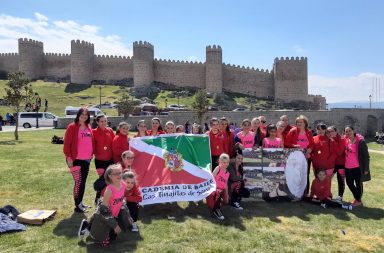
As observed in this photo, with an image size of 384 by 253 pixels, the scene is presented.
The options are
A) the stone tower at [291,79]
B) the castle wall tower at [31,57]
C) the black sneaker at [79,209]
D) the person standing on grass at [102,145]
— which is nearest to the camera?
the black sneaker at [79,209]

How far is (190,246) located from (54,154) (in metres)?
9.97

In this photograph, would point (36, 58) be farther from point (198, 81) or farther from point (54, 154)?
point (54, 154)

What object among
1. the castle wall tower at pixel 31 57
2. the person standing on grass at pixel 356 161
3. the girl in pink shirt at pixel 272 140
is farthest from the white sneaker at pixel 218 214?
the castle wall tower at pixel 31 57

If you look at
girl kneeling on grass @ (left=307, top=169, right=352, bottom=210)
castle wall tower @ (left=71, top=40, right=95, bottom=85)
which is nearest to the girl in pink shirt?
girl kneeling on grass @ (left=307, top=169, right=352, bottom=210)

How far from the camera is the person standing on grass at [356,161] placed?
738 cm

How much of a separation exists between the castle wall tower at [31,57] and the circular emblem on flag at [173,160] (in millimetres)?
66616

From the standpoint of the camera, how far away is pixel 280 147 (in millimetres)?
7453

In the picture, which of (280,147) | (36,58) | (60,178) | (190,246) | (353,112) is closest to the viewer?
(190,246)

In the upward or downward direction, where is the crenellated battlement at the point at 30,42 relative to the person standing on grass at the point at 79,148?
upward

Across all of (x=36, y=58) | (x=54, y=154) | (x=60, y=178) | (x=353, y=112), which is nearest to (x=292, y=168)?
(x=60, y=178)

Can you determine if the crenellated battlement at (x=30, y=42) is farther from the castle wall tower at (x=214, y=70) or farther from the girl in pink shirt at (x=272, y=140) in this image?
the girl in pink shirt at (x=272, y=140)

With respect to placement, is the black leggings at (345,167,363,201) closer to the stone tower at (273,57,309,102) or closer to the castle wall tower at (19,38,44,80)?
the stone tower at (273,57,309,102)

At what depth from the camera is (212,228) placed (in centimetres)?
578

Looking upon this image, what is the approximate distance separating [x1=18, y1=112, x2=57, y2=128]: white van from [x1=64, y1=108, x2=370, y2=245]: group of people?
26.0 metres
